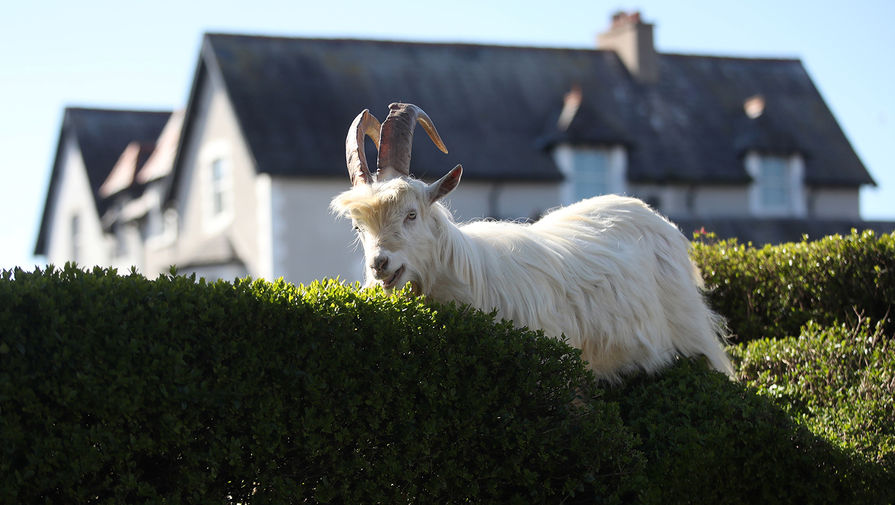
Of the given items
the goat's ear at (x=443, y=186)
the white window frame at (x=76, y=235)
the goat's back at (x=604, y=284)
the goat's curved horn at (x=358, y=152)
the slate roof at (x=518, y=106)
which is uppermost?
the slate roof at (x=518, y=106)

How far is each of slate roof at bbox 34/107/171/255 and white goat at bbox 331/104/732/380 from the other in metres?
35.5

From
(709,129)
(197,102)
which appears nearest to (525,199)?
(709,129)

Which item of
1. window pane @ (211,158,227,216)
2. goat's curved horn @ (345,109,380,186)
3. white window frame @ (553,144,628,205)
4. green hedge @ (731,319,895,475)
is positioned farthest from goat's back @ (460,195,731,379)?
window pane @ (211,158,227,216)

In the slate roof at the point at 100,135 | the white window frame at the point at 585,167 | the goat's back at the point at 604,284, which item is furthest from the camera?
the slate roof at the point at 100,135

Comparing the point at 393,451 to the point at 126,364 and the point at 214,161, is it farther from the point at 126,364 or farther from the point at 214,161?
the point at 214,161

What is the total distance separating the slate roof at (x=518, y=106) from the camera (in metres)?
29.7

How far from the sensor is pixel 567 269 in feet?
26.8

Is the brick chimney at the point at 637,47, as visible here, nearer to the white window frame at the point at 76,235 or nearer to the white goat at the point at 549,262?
the white window frame at the point at 76,235

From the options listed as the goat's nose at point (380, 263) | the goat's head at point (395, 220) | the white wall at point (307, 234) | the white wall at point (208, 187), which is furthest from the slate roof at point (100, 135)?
the goat's nose at point (380, 263)

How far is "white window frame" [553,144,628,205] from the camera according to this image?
104 ft

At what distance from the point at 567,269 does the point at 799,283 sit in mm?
3067

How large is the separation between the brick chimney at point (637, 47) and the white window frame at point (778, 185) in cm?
468

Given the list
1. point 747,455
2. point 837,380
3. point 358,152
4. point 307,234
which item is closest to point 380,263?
point 358,152

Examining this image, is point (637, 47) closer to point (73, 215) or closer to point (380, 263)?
point (73, 215)
